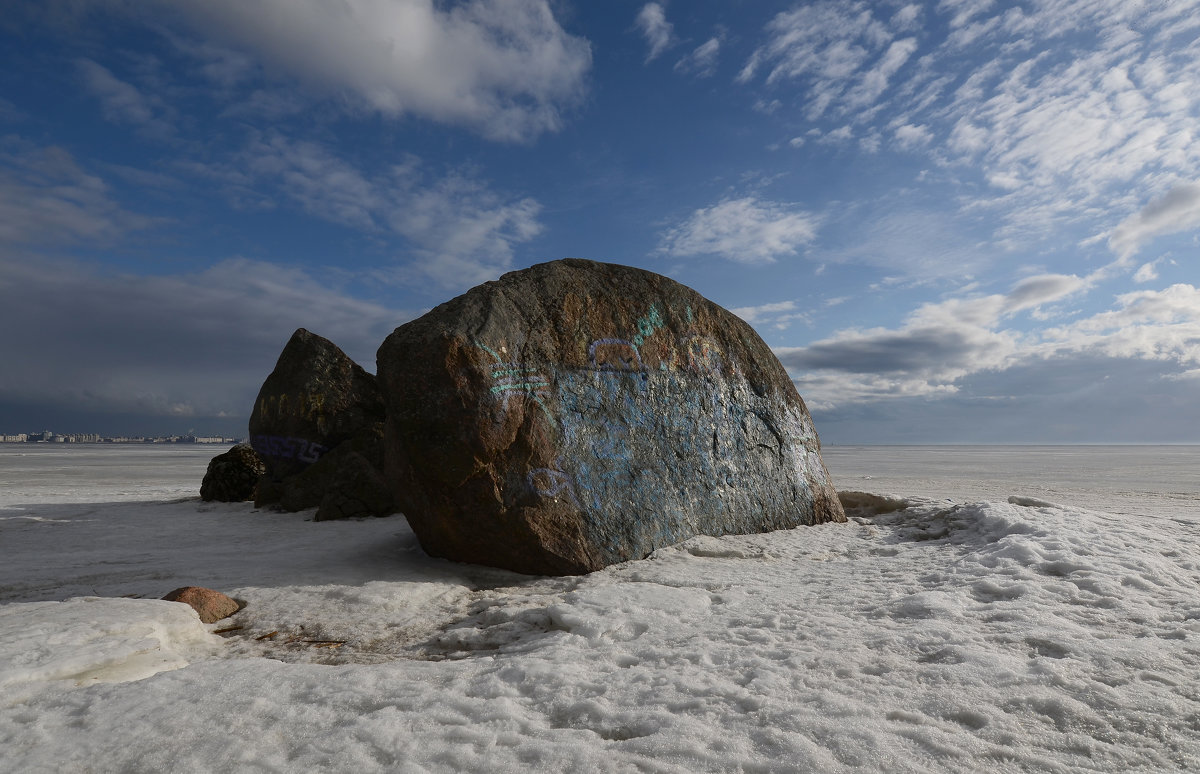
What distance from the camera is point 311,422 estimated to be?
978 cm

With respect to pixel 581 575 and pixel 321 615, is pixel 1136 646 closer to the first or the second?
pixel 581 575

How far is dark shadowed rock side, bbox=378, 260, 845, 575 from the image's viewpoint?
4922 mm

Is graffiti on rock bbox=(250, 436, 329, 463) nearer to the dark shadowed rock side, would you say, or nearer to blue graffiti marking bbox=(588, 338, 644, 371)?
the dark shadowed rock side

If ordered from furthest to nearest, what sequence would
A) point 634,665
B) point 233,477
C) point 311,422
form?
point 233,477 < point 311,422 < point 634,665

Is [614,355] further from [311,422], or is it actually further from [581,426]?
[311,422]

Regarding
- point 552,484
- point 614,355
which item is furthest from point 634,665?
point 614,355

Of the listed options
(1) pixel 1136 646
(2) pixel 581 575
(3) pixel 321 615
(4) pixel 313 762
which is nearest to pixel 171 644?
(3) pixel 321 615

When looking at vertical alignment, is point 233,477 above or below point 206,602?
above

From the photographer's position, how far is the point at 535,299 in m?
5.77

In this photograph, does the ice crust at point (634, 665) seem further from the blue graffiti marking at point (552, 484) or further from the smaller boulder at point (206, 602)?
the blue graffiti marking at point (552, 484)

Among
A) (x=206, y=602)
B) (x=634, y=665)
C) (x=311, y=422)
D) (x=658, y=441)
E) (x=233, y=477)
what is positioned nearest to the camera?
(x=634, y=665)

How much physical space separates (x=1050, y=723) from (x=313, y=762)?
2502 millimetres

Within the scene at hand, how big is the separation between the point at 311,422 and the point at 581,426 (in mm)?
5994

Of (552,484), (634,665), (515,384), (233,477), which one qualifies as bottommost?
(634,665)
